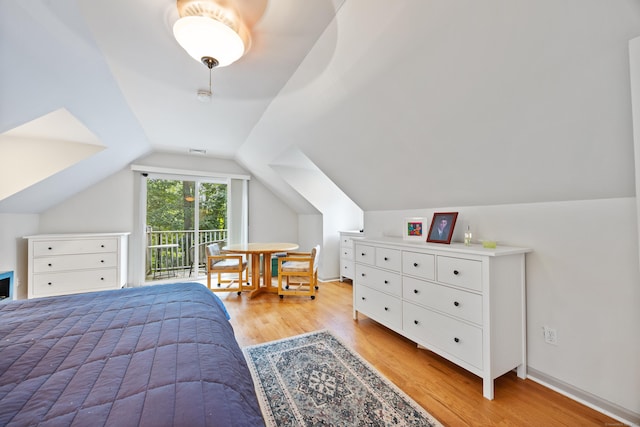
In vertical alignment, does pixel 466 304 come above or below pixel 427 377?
above

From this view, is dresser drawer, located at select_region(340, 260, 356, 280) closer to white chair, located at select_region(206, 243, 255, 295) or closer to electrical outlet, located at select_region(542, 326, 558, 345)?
white chair, located at select_region(206, 243, 255, 295)

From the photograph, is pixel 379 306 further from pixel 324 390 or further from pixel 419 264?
pixel 324 390

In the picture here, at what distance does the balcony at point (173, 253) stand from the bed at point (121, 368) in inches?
131

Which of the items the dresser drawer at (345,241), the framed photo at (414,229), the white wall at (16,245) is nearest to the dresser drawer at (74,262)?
the white wall at (16,245)

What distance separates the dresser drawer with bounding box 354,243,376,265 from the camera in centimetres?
264

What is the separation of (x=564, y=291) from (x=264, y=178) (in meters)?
4.35

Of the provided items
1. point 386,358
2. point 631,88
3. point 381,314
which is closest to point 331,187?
point 381,314

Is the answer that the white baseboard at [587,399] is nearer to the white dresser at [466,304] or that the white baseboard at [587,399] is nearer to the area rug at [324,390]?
the white dresser at [466,304]

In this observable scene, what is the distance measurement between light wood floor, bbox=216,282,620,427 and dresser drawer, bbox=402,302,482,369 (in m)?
0.17

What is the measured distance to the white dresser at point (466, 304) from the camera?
165cm

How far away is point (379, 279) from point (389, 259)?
26 cm

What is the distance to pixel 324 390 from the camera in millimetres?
1696

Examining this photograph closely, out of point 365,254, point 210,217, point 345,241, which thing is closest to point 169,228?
point 210,217

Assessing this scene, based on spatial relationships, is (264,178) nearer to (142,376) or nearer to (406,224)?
(406,224)
